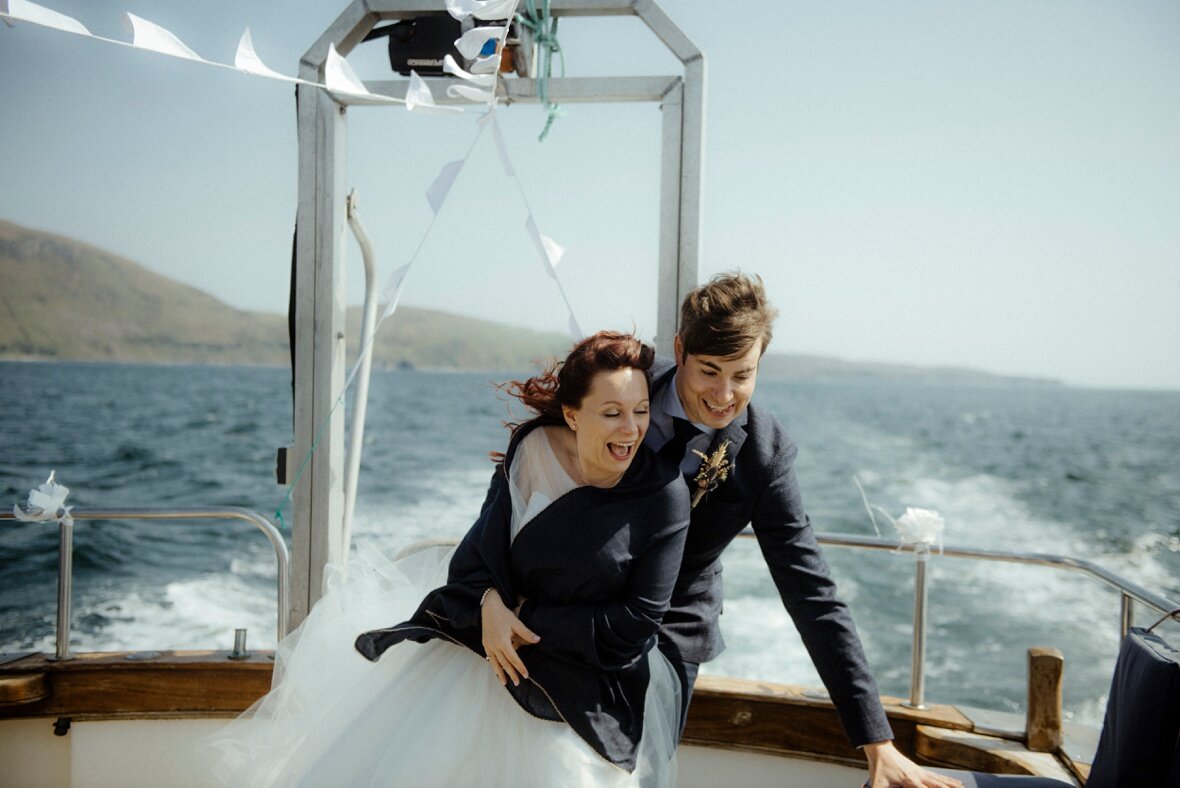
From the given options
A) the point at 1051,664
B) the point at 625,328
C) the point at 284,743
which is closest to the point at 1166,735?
the point at 1051,664

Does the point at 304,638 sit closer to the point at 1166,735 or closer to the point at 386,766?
the point at 386,766

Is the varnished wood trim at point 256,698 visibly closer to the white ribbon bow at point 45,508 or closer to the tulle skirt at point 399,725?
the white ribbon bow at point 45,508

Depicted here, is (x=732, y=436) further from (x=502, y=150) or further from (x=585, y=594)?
(x=502, y=150)

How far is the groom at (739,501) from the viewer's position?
1.67 metres

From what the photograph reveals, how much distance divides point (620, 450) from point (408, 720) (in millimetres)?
589

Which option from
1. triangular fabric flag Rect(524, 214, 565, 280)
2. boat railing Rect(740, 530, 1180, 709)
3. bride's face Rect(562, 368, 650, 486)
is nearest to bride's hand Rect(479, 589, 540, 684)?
bride's face Rect(562, 368, 650, 486)

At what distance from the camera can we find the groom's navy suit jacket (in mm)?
1762

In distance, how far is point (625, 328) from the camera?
186 cm

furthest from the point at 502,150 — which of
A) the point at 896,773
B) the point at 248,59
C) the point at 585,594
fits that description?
the point at 896,773

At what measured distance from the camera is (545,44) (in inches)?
89.6

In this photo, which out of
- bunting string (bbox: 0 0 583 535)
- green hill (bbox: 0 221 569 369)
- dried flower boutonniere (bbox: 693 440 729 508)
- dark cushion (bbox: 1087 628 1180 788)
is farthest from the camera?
green hill (bbox: 0 221 569 369)

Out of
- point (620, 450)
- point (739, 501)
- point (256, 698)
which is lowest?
point (256, 698)

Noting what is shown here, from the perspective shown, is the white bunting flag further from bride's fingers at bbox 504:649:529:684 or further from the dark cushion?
the dark cushion

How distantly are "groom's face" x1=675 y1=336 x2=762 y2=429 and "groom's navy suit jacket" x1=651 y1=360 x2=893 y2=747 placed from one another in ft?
0.27
